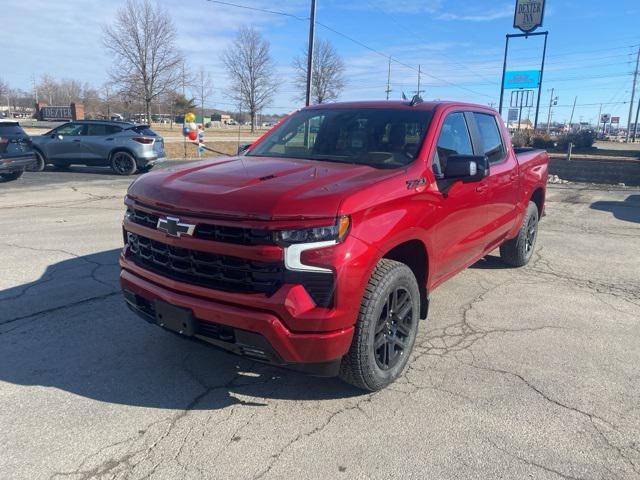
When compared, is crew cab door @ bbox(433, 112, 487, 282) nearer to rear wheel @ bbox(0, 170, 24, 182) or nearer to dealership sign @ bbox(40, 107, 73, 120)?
rear wheel @ bbox(0, 170, 24, 182)

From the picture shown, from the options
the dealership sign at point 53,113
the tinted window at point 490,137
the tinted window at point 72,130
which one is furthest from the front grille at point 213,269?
the dealership sign at point 53,113

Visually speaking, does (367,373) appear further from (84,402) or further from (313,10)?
(313,10)

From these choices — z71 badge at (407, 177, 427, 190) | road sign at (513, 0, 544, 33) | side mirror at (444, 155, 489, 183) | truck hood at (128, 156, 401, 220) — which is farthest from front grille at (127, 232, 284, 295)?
road sign at (513, 0, 544, 33)

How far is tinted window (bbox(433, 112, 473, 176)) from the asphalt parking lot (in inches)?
57.7

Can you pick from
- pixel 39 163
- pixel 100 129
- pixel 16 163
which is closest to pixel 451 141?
pixel 16 163

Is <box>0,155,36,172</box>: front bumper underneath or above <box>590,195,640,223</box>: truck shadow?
above

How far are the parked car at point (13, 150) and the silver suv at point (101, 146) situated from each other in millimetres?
2327

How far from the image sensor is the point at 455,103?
4.35 metres

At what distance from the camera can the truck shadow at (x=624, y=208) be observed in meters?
Answer: 10.1

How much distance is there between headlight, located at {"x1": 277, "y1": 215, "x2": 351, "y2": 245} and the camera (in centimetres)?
259

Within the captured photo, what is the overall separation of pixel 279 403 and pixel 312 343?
685 mm

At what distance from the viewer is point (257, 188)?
2832 mm

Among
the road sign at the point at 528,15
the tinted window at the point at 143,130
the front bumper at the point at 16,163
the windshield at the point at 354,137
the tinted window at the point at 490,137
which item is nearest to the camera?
the windshield at the point at 354,137

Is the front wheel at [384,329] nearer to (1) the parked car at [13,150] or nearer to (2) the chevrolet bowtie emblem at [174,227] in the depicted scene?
(2) the chevrolet bowtie emblem at [174,227]
